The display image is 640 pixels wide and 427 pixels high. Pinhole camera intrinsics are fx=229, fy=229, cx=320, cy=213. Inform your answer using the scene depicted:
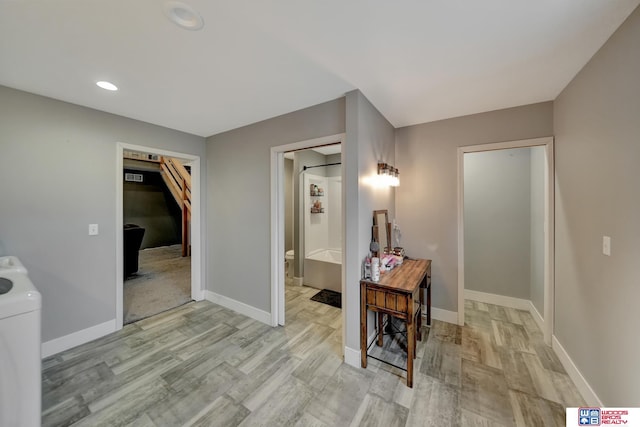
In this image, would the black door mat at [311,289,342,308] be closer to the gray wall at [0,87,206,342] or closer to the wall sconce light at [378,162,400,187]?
the wall sconce light at [378,162,400,187]

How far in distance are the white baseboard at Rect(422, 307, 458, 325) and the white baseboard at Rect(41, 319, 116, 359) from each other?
368 cm

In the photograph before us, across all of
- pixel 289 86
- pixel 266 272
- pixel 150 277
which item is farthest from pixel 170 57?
Answer: pixel 150 277

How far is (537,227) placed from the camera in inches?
109

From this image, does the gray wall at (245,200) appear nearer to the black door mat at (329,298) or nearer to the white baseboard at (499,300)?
the black door mat at (329,298)

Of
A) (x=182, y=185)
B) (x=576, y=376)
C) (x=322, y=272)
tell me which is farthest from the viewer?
(x=182, y=185)

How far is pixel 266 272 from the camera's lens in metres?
2.79

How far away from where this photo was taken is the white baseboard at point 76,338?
85.7 inches

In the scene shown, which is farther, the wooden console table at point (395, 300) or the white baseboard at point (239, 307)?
the white baseboard at point (239, 307)

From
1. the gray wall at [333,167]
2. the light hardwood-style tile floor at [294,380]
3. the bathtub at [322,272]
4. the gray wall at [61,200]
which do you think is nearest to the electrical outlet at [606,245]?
the light hardwood-style tile floor at [294,380]

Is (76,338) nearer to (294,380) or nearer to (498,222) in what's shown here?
(294,380)

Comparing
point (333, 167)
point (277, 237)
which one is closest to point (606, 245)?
point (277, 237)

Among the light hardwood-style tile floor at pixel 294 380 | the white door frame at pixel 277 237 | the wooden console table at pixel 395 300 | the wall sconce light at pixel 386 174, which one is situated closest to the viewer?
the light hardwood-style tile floor at pixel 294 380

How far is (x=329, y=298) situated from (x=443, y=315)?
60.1 inches

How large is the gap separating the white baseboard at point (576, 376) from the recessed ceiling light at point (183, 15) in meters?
3.47
